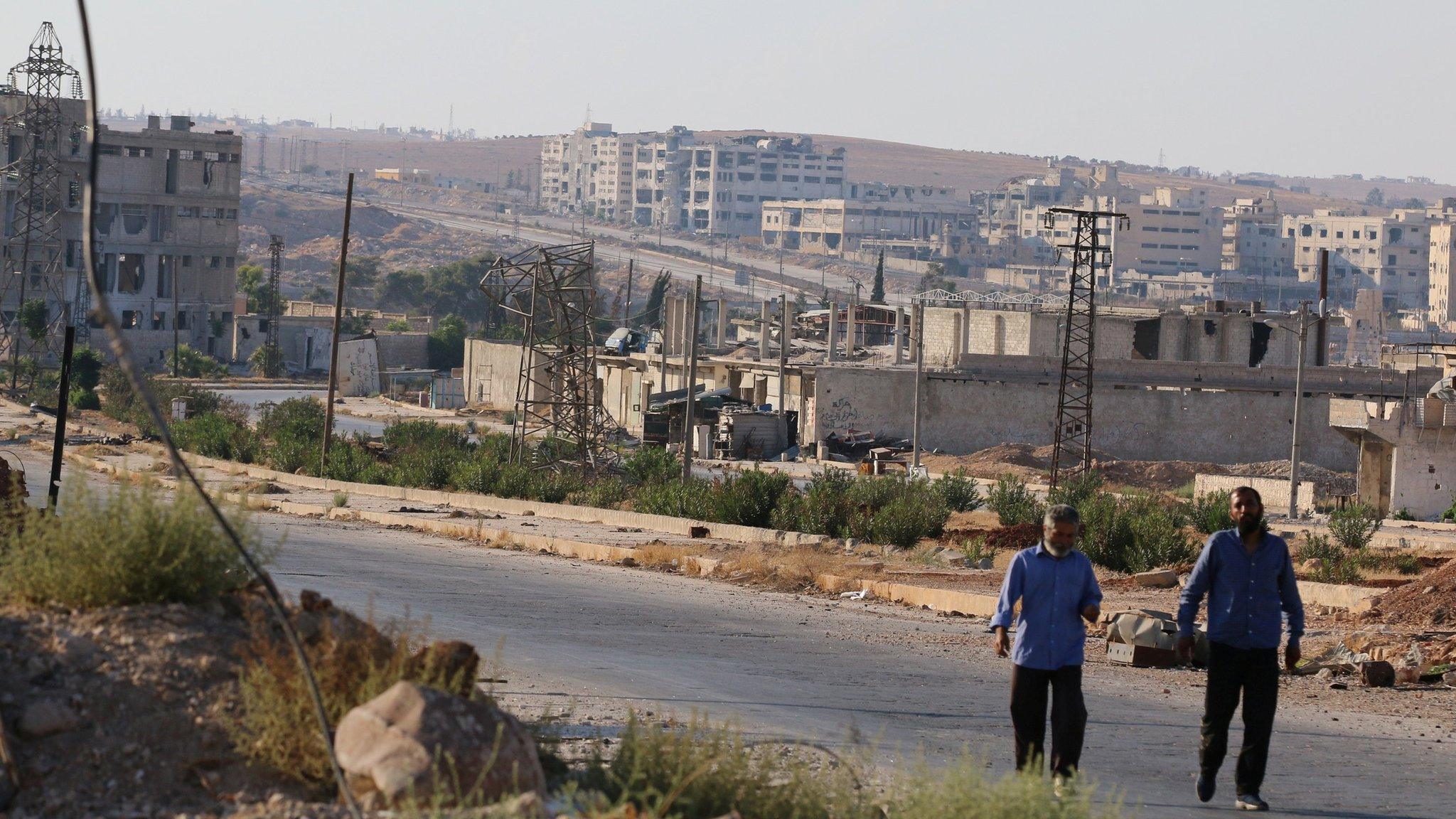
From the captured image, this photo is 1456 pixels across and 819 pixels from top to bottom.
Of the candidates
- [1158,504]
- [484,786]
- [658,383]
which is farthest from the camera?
[658,383]

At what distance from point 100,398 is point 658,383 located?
21763mm

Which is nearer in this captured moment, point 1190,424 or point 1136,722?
point 1136,722

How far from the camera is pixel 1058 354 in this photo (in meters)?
72.1

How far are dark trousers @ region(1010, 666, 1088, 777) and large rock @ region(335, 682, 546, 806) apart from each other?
2643mm

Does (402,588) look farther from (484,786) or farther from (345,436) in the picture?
(345,436)

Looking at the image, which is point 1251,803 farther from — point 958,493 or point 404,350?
point 404,350

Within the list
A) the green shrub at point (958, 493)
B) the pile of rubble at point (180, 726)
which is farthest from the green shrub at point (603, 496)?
the pile of rubble at point (180, 726)

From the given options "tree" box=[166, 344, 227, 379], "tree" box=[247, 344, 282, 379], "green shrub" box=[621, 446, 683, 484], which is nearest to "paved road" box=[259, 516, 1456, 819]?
"green shrub" box=[621, 446, 683, 484]

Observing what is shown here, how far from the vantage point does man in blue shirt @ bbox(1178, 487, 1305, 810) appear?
8680 mm

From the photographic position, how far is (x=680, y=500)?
106ft

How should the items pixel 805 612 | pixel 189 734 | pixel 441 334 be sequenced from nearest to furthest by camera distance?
pixel 189 734, pixel 805 612, pixel 441 334

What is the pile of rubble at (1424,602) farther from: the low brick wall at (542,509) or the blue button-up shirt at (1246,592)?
the low brick wall at (542,509)

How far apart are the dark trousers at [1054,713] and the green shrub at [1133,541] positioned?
15651 millimetres

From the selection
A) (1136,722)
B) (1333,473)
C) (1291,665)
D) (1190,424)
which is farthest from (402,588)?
(1190,424)
